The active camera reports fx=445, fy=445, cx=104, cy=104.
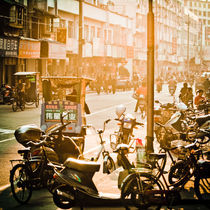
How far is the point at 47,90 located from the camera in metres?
11.7

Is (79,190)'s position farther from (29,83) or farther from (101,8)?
(101,8)

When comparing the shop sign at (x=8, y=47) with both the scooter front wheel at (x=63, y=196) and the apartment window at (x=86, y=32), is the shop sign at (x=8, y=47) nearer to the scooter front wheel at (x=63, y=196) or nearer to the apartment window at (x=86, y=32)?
the apartment window at (x=86, y=32)

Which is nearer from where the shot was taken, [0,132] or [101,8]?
[0,132]

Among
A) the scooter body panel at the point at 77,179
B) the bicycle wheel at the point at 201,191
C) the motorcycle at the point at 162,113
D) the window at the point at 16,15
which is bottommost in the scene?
the bicycle wheel at the point at 201,191

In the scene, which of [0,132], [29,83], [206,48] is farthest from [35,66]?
[206,48]

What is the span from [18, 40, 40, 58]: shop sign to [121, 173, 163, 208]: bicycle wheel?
28.5 m

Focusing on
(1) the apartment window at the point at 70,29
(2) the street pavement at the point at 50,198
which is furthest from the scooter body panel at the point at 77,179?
(1) the apartment window at the point at 70,29

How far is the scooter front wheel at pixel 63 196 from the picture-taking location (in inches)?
259

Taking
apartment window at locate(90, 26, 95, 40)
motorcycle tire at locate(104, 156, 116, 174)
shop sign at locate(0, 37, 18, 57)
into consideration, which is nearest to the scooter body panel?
motorcycle tire at locate(104, 156, 116, 174)

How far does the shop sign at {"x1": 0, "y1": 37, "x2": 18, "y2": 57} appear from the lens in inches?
1219

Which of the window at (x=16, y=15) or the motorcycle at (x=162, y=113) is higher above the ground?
the window at (x=16, y=15)

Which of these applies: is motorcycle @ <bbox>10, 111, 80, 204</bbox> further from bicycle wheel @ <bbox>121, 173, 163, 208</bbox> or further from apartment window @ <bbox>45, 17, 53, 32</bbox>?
apartment window @ <bbox>45, 17, 53, 32</bbox>

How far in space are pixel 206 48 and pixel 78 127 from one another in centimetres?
12391

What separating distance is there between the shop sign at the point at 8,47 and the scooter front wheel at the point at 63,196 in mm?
25395
